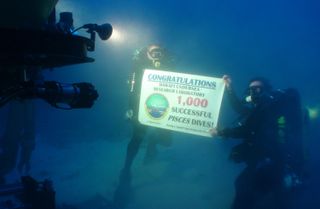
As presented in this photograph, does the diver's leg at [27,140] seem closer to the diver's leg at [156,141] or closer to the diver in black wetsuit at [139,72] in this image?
the diver in black wetsuit at [139,72]

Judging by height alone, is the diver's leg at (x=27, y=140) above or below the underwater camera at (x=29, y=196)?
below

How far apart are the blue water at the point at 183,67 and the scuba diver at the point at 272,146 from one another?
8.17 ft

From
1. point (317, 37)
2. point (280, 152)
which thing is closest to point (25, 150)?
point (280, 152)

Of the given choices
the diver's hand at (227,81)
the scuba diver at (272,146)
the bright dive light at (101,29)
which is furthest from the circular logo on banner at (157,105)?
the bright dive light at (101,29)

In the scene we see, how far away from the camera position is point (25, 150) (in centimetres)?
711

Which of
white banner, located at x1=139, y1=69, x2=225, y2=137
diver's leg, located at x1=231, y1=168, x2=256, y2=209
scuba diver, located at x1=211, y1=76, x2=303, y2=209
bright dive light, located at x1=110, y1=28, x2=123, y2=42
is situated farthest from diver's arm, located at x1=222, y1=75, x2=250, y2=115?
bright dive light, located at x1=110, y1=28, x2=123, y2=42

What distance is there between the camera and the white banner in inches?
237

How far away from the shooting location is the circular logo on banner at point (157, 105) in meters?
6.34

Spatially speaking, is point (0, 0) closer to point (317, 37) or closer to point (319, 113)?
point (319, 113)

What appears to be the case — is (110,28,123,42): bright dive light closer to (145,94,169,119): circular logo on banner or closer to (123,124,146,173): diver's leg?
(123,124,146,173): diver's leg

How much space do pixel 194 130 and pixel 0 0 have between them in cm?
452

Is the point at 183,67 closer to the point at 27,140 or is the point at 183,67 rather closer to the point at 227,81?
the point at 227,81

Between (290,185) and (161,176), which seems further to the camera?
(161,176)

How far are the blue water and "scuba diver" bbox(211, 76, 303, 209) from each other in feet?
8.17
